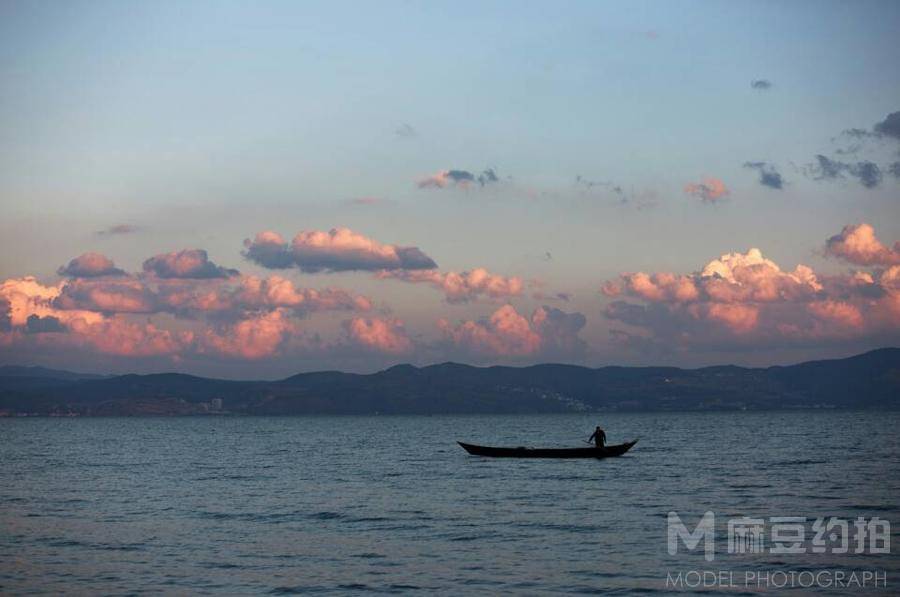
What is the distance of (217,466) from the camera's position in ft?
341

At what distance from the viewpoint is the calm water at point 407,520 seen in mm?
39031

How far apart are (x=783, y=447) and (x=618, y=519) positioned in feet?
259

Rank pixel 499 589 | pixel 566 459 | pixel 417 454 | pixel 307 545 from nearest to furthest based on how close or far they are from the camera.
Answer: pixel 499 589 < pixel 307 545 < pixel 566 459 < pixel 417 454

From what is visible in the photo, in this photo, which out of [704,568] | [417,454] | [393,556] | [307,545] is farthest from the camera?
[417,454]

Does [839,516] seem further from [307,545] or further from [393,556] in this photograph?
[307,545]

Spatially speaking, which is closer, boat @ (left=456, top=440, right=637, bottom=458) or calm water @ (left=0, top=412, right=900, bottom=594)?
calm water @ (left=0, top=412, right=900, bottom=594)

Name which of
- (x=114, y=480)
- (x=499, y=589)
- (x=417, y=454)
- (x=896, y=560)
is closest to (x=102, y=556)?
(x=499, y=589)

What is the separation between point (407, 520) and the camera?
179ft

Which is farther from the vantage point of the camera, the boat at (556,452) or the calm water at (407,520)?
the boat at (556,452)

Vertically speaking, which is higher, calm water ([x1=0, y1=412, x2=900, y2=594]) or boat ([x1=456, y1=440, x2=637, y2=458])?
boat ([x1=456, y1=440, x2=637, y2=458])

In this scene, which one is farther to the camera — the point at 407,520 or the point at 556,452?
the point at 556,452

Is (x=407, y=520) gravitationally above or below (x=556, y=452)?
below

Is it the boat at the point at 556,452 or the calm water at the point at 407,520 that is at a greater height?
the boat at the point at 556,452

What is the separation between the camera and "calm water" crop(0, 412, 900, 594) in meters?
39.0
